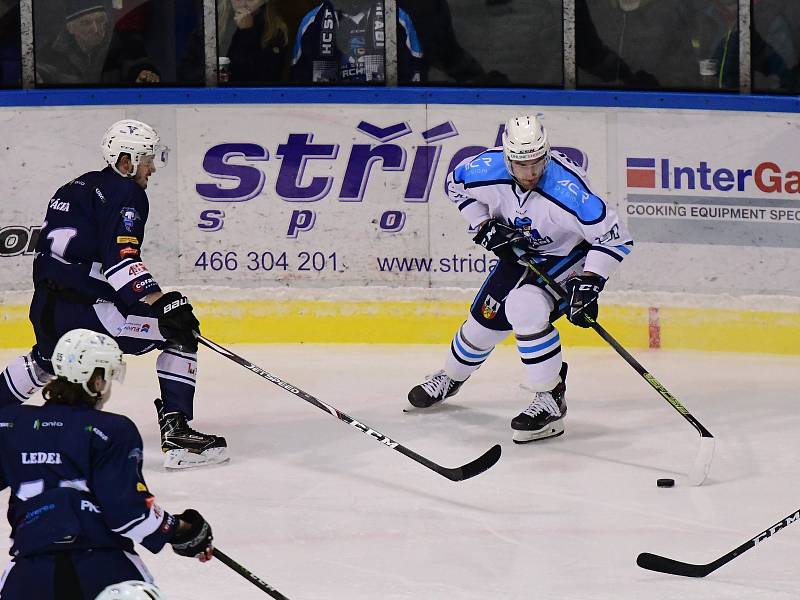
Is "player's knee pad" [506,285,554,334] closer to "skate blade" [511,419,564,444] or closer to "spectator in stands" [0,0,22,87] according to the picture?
"skate blade" [511,419,564,444]

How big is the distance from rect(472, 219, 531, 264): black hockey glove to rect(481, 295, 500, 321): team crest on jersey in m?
0.17

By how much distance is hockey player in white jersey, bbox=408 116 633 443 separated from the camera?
464 cm

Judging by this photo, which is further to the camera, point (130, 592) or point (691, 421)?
point (691, 421)

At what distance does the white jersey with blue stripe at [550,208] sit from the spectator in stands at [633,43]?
1438 mm

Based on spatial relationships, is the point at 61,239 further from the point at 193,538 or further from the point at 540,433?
the point at 193,538

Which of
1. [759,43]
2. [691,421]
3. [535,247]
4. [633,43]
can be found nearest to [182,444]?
[535,247]

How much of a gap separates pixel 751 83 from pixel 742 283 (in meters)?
0.83

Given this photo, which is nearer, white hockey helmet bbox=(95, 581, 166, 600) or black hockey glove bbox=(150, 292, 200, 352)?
white hockey helmet bbox=(95, 581, 166, 600)

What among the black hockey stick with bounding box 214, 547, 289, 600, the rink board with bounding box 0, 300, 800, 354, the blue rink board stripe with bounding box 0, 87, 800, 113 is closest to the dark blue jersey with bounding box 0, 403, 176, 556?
the black hockey stick with bounding box 214, 547, 289, 600

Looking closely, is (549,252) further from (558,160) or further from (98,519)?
(98,519)

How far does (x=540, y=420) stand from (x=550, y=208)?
26.4 inches

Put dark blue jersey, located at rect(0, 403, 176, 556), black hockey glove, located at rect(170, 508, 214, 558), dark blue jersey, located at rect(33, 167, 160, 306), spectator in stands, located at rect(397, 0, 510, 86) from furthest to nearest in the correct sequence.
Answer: spectator in stands, located at rect(397, 0, 510, 86)
dark blue jersey, located at rect(33, 167, 160, 306)
black hockey glove, located at rect(170, 508, 214, 558)
dark blue jersey, located at rect(0, 403, 176, 556)

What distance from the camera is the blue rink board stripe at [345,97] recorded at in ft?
19.7

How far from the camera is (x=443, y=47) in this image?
6320 millimetres
